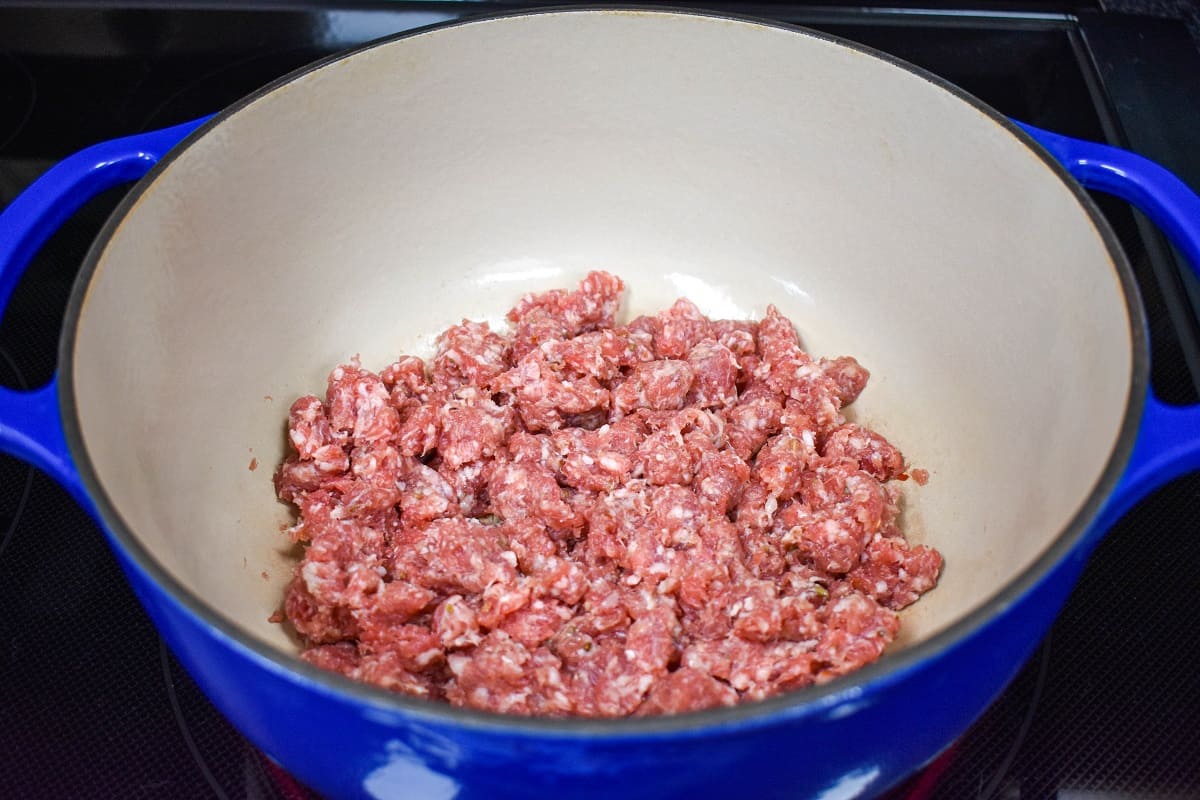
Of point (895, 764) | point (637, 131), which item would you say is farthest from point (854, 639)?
point (637, 131)

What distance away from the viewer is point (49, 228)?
1.48m

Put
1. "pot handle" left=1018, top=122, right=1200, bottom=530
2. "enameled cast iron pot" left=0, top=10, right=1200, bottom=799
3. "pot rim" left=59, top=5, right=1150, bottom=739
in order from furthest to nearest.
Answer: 1. "pot handle" left=1018, top=122, right=1200, bottom=530
2. "enameled cast iron pot" left=0, top=10, right=1200, bottom=799
3. "pot rim" left=59, top=5, right=1150, bottom=739

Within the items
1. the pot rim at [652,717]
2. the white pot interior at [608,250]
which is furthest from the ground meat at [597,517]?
the pot rim at [652,717]

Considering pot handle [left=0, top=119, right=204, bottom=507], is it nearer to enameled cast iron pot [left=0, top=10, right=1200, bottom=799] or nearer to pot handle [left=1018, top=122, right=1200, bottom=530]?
enameled cast iron pot [left=0, top=10, right=1200, bottom=799]

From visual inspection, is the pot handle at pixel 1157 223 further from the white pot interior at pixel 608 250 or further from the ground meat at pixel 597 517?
the ground meat at pixel 597 517

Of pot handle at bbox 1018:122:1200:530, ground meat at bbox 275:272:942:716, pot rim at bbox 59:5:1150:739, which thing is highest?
pot handle at bbox 1018:122:1200:530

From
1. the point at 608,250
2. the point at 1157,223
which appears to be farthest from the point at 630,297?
the point at 1157,223

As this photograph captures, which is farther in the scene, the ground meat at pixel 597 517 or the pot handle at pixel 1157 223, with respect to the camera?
the ground meat at pixel 597 517

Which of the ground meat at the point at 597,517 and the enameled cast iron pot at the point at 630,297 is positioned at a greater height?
the enameled cast iron pot at the point at 630,297

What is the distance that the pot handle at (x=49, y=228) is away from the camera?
121 centimetres

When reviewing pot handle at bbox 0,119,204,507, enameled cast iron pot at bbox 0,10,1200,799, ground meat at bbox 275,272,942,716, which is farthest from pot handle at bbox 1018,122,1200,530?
pot handle at bbox 0,119,204,507

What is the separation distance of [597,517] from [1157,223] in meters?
0.91

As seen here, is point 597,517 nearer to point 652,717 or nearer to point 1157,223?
point 652,717

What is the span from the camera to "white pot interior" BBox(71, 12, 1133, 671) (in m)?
1.50
